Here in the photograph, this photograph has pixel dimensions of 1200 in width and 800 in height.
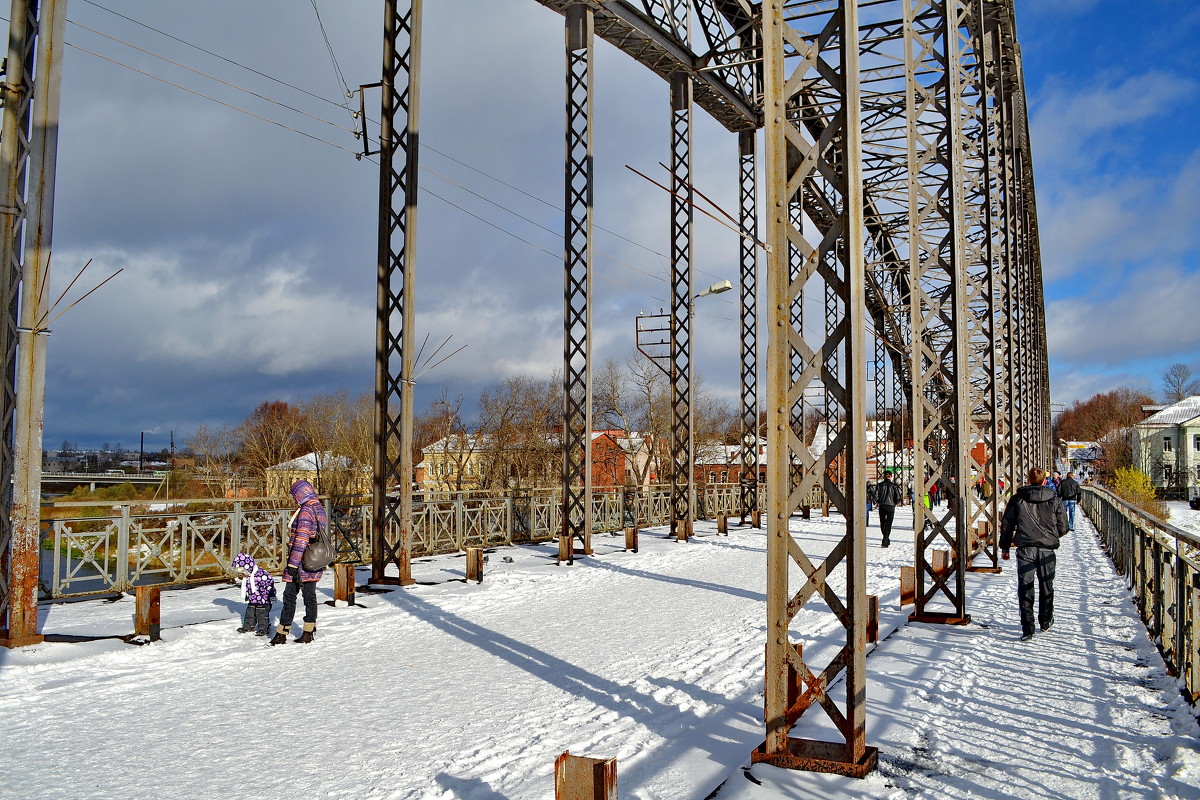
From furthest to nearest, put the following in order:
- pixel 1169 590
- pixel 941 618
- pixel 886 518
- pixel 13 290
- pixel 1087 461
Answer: pixel 1087 461 < pixel 886 518 < pixel 941 618 < pixel 13 290 < pixel 1169 590

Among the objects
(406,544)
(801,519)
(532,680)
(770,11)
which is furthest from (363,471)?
(770,11)

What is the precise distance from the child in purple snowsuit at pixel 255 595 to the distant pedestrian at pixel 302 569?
252 mm

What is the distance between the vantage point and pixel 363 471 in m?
Result: 37.3

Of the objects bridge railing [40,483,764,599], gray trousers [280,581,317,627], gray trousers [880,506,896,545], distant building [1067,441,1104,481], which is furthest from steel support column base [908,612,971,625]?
distant building [1067,441,1104,481]

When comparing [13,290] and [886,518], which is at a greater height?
[13,290]

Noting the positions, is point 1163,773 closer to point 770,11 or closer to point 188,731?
point 770,11

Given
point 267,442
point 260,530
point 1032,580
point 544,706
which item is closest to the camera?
point 544,706

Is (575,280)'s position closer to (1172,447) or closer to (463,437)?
(463,437)

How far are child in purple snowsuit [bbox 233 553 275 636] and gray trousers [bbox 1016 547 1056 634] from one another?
346 inches

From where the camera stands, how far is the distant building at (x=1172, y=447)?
226ft

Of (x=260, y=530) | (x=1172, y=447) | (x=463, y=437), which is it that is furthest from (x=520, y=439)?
(x=1172, y=447)

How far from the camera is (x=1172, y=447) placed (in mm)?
80938

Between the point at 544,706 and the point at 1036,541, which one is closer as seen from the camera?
the point at 544,706

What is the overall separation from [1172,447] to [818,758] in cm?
9366
